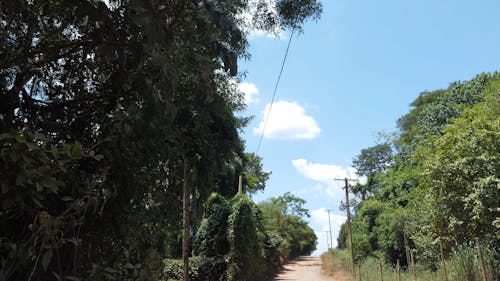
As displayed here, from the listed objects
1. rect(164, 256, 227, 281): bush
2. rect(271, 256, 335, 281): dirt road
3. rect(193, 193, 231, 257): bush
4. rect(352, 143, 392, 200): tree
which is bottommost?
rect(271, 256, 335, 281): dirt road

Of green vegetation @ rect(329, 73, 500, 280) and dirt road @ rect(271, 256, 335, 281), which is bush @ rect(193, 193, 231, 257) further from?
dirt road @ rect(271, 256, 335, 281)

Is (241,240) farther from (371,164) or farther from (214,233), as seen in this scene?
(371,164)

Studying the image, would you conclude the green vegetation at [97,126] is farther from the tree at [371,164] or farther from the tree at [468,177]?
the tree at [371,164]

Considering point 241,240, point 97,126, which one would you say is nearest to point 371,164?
point 241,240

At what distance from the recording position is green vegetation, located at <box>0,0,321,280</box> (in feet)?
7.22

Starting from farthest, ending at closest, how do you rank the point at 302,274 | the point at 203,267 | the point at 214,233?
the point at 302,274
the point at 214,233
the point at 203,267

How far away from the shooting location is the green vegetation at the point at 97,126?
7.22 ft

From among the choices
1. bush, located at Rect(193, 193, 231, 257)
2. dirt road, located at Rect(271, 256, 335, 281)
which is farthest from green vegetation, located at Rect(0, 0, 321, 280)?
dirt road, located at Rect(271, 256, 335, 281)

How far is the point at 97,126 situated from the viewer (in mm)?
3217

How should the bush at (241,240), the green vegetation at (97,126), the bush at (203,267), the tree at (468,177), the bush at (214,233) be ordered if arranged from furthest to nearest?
the bush at (214,233) < the bush at (241,240) < the bush at (203,267) < the tree at (468,177) < the green vegetation at (97,126)

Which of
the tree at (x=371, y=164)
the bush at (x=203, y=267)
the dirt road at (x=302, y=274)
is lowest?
the dirt road at (x=302, y=274)

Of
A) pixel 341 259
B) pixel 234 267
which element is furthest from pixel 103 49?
pixel 341 259

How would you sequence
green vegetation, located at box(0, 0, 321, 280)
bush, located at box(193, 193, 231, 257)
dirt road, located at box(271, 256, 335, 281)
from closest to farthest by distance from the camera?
1. green vegetation, located at box(0, 0, 321, 280)
2. bush, located at box(193, 193, 231, 257)
3. dirt road, located at box(271, 256, 335, 281)

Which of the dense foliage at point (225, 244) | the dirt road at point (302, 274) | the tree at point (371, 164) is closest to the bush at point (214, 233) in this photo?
the dense foliage at point (225, 244)
